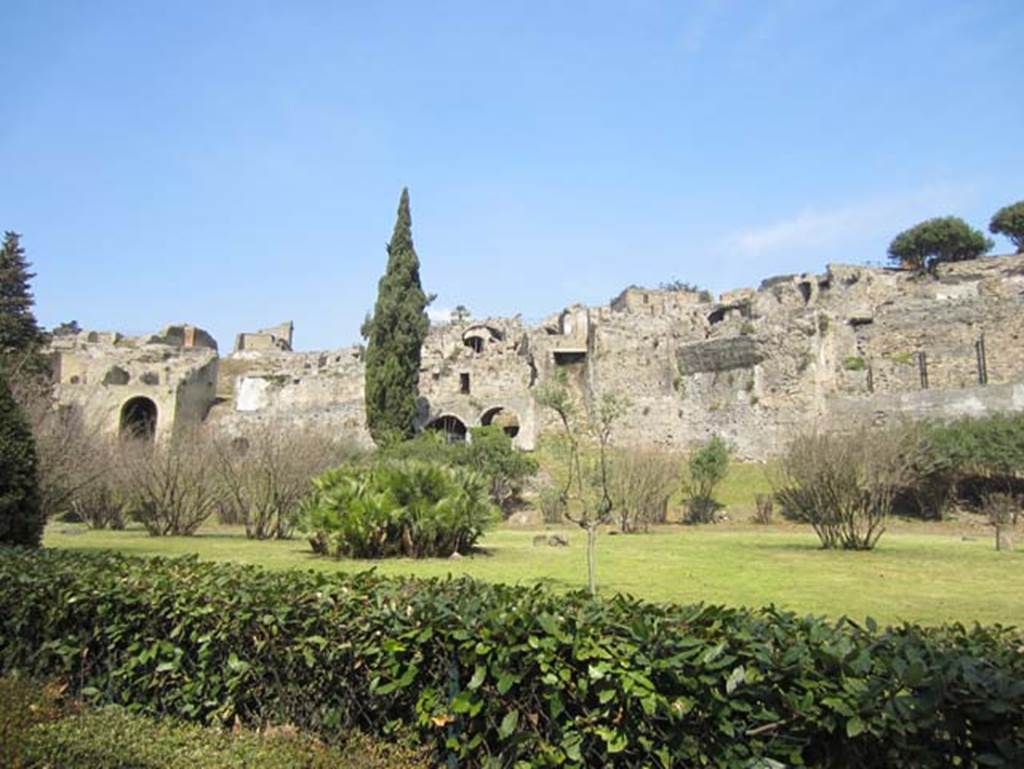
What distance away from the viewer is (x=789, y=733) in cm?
293

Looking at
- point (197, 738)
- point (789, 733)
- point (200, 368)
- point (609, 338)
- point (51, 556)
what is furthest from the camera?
point (200, 368)

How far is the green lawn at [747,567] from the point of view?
27.9 ft

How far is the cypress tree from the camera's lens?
8.84 m

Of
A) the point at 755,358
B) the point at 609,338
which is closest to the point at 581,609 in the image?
the point at 755,358

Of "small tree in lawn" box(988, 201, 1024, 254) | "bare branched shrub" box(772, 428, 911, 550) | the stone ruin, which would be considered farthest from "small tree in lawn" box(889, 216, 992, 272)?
"bare branched shrub" box(772, 428, 911, 550)

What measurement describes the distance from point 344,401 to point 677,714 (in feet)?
127

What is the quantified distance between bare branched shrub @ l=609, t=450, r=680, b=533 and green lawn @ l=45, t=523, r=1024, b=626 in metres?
2.11

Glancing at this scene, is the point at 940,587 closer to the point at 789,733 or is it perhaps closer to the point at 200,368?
the point at 789,733

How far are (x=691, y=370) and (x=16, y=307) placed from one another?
32623mm

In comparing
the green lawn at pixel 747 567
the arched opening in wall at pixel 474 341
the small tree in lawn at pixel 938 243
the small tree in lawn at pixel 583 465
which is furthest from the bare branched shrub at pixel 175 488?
the small tree in lawn at pixel 938 243

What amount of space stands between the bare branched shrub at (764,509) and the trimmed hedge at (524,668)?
20890 mm

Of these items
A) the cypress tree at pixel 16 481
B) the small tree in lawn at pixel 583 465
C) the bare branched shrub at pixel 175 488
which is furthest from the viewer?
the bare branched shrub at pixel 175 488

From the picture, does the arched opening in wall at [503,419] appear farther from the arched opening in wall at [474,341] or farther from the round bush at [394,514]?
the round bush at [394,514]

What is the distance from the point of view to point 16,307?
37531 mm
